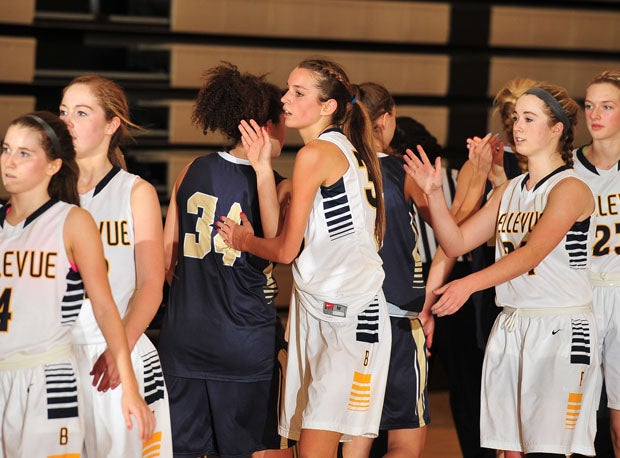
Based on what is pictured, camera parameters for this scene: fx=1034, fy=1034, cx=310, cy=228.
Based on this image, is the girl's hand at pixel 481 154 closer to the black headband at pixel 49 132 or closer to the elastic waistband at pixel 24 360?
the black headband at pixel 49 132

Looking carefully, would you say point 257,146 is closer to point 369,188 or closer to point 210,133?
point 369,188

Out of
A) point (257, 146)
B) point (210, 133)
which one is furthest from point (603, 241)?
point (210, 133)

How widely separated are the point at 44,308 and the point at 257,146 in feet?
2.97

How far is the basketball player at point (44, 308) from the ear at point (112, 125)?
36 cm

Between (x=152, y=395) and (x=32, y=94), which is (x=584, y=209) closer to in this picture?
(x=152, y=395)

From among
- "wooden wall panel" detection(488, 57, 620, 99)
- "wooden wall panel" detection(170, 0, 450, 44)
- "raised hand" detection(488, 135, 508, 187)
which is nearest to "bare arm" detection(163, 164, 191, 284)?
"raised hand" detection(488, 135, 508, 187)

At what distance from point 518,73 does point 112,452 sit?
4.08 meters

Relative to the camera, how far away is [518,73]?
6.02m

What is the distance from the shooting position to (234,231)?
3.10 metres

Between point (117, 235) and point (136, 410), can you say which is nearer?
point (136, 410)

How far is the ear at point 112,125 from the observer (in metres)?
2.81

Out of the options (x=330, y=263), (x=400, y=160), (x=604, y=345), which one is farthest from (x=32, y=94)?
(x=604, y=345)

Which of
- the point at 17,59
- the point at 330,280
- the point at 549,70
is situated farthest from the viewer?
the point at 549,70

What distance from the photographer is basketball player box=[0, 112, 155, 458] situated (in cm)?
236
